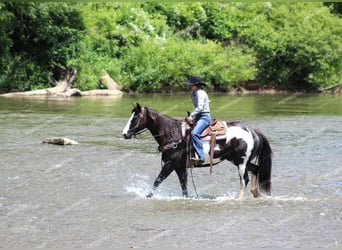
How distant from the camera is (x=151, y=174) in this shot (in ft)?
51.6

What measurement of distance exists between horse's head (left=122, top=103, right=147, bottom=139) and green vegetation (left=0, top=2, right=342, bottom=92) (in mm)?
30216

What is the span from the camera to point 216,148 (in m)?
12.8

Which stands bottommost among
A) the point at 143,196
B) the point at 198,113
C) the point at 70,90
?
the point at 70,90

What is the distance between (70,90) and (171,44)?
9.56 meters

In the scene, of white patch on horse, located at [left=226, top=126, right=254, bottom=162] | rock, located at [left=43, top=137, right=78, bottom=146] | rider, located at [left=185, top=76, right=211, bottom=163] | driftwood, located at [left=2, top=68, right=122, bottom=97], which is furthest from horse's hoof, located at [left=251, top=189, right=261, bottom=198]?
driftwood, located at [left=2, top=68, right=122, bottom=97]

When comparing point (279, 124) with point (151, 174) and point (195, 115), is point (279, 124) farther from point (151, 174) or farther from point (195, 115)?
point (195, 115)

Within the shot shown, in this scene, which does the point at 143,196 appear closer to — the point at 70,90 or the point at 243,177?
the point at 243,177

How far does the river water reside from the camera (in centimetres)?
956

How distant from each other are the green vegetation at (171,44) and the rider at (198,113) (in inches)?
1199

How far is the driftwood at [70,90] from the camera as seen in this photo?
41000mm

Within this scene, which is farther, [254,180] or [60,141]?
[60,141]

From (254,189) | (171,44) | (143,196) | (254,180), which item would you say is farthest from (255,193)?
(171,44)

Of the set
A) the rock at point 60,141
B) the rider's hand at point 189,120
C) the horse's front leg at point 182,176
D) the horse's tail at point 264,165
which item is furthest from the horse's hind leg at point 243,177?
the rock at point 60,141

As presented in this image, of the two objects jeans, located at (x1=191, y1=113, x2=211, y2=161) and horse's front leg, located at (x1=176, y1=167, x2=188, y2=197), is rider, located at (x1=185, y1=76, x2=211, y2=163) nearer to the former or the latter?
jeans, located at (x1=191, y1=113, x2=211, y2=161)
